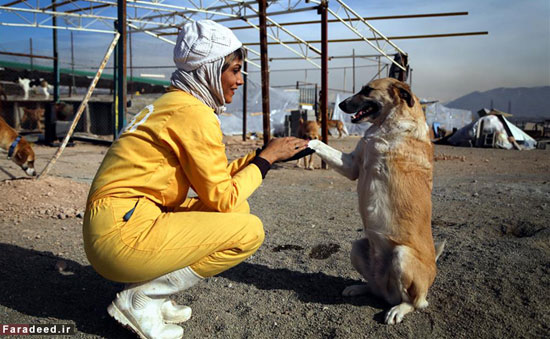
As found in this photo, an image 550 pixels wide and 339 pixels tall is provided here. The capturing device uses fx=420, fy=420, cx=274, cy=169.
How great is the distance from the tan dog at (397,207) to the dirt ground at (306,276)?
18 centimetres

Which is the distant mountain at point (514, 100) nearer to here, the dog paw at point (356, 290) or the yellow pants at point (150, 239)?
the dog paw at point (356, 290)

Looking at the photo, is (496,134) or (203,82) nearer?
(203,82)

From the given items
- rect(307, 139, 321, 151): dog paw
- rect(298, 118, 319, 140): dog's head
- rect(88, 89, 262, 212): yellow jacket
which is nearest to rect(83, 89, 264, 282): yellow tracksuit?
rect(88, 89, 262, 212): yellow jacket

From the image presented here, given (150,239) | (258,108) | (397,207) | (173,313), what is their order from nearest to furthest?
1. (150,239)
2. (173,313)
3. (397,207)
4. (258,108)

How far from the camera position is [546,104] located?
87.9 meters

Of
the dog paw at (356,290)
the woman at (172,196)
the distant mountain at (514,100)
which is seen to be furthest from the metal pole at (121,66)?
the distant mountain at (514,100)

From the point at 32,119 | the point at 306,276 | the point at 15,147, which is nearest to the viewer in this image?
the point at 306,276

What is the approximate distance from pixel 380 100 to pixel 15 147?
562 cm

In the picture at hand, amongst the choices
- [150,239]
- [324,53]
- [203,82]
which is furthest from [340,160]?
[324,53]

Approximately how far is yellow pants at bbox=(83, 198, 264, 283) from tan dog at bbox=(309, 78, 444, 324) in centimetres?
94

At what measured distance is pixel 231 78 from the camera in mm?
2387

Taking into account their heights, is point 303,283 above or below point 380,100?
below

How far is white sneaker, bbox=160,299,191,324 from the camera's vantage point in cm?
244

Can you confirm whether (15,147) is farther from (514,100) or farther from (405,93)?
(514,100)
